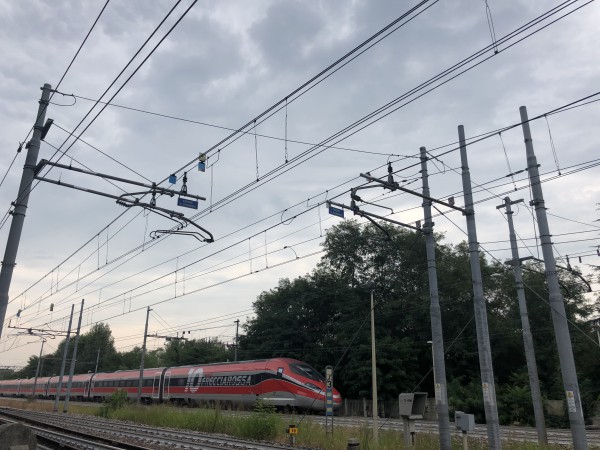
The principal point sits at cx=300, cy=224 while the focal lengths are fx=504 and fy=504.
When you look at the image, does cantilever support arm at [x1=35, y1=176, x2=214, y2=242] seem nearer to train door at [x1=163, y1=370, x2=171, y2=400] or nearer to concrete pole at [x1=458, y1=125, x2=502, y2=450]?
concrete pole at [x1=458, y1=125, x2=502, y2=450]

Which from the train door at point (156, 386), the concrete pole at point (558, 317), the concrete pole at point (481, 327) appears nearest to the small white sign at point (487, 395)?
the concrete pole at point (481, 327)

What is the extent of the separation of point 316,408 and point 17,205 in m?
27.4

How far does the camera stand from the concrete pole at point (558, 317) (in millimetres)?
11633

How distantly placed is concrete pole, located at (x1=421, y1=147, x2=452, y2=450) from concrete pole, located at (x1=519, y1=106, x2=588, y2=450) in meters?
2.81

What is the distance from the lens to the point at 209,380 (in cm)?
3816

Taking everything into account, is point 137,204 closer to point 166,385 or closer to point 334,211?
point 334,211

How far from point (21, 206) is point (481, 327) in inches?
447

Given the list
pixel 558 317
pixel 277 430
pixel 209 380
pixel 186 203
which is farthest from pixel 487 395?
pixel 209 380

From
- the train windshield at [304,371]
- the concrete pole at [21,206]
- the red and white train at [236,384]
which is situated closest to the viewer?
the concrete pole at [21,206]

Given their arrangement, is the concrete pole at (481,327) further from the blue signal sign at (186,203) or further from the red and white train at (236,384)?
the red and white train at (236,384)

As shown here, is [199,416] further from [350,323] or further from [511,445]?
[350,323]

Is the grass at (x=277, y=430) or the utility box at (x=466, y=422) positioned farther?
the grass at (x=277, y=430)

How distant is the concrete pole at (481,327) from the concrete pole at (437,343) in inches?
43.0

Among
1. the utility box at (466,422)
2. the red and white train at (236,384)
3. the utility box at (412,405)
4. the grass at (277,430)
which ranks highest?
the red and white train at (236,384)
